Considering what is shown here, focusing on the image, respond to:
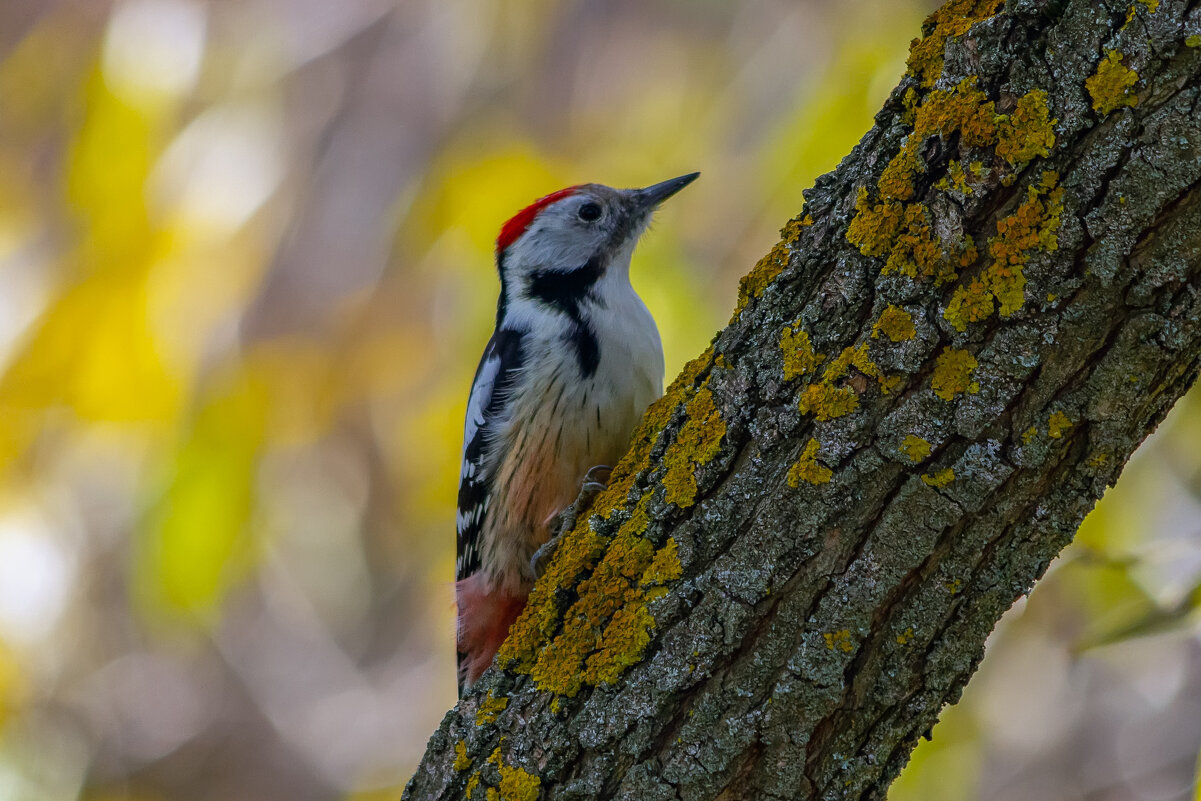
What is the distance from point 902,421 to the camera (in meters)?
1.43

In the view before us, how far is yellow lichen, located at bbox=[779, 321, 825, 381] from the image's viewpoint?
1518 mm

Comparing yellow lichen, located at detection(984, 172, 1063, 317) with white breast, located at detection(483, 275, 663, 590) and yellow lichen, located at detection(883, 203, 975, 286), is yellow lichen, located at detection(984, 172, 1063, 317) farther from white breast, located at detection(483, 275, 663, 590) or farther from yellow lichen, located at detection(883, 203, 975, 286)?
white breast, located at detection(483, 275, 663, 590)

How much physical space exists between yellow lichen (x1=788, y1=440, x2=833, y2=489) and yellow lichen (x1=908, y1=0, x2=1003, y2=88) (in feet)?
1.74

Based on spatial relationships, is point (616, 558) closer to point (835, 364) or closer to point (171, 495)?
point (835, 364)

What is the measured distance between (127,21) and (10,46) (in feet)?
7.65

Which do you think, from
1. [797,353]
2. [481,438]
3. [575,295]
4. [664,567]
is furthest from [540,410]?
[797,353]

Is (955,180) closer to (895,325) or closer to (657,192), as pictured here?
(895,325)

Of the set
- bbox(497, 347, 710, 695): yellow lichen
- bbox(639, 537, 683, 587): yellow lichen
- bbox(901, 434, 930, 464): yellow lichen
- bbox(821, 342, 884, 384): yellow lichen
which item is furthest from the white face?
bbox(901, 434, 930, 464): yellow lichen

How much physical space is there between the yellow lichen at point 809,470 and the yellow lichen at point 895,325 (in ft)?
0.59

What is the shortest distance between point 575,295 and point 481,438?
1.57 feet

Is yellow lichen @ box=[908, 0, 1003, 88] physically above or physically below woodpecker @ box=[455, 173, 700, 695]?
below

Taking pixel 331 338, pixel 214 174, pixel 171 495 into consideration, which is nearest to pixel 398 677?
pixel 331 338

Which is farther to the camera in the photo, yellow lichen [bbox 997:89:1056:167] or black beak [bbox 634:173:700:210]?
black beak [bbox 634:173:700:210]

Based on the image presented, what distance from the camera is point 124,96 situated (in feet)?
9.20
